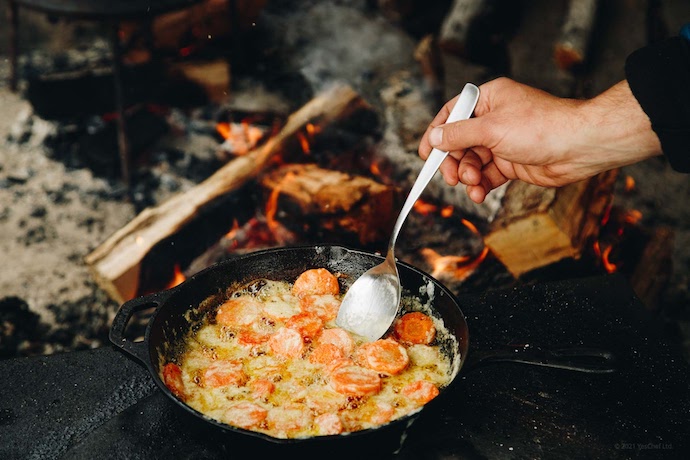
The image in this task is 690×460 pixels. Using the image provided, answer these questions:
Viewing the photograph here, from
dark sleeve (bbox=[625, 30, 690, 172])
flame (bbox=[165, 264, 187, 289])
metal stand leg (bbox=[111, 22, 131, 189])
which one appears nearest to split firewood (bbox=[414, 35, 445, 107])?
metal stand leg (bbox=[111, 22, 131, 189])

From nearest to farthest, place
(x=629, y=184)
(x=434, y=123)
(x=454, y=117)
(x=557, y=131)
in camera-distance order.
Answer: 1. (x=557, y=131)
2. (x=454, y=117)
3. (x=434, y=123)
4. (x=629, y=184)

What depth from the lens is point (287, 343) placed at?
2023 mm

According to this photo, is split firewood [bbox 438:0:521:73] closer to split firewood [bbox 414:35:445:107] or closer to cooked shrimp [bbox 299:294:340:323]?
split firewood [bbox 414:35:445:107]

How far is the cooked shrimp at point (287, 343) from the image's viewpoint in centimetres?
202

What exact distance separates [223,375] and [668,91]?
1.60m

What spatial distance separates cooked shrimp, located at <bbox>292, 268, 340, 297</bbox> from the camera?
2.25m

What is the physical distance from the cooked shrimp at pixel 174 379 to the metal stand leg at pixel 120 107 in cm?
249

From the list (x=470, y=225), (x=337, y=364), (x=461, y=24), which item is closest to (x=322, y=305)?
(x=337, y=364)

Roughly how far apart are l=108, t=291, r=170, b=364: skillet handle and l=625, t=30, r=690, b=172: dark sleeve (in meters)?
1.61

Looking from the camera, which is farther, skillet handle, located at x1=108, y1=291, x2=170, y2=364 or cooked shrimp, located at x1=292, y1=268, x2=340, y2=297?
cooked shrimp, located at x1=292, y1=268, x2=340, y2=297

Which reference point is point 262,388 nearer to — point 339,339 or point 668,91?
point 339,339

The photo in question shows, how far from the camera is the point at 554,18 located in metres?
5.57

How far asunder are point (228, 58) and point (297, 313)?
11.8 ft

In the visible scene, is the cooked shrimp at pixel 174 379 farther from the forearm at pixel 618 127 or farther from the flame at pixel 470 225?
the flame at pixel 470 225
